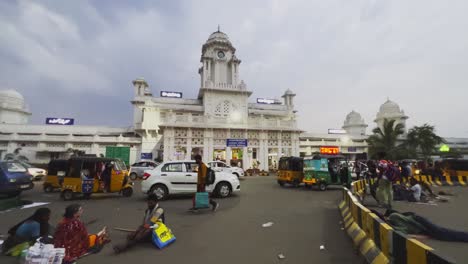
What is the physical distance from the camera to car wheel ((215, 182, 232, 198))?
31.7 feet

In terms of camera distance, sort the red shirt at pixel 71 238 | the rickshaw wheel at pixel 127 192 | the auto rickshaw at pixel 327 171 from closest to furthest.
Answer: the red shirt at pixel 71 238 → the rickshaw wheel at pixel 127 192 → the auto rickshaw at pixel 327 171

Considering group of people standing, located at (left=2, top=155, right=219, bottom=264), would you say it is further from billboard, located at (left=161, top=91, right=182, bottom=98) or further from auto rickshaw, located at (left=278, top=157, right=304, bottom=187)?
billboard, located at (left=161, top=91, right=182, bottom=98)

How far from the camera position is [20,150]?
3403cm

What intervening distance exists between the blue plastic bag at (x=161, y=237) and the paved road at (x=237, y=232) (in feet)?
0.46

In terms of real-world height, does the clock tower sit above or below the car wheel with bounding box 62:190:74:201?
above

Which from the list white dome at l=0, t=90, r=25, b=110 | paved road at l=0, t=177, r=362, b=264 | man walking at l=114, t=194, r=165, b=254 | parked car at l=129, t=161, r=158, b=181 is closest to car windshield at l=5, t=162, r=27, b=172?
paved road at l=0, t=177, r=362, b=264

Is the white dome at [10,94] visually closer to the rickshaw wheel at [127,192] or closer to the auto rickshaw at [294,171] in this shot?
the rickshaw wheel at [127,192]

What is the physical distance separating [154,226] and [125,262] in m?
0.78

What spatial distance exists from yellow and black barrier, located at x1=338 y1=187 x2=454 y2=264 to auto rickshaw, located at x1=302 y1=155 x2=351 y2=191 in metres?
7.27

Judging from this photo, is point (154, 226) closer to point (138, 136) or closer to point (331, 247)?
point (331, 247)

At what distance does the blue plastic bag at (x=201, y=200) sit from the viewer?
691 centimetres

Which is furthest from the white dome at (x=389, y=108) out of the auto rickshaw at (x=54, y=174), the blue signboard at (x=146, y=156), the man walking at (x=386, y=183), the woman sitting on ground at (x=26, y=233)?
the woman sitting on ground at (x=26, y=233)

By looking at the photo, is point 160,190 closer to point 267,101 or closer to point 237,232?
point 237,232

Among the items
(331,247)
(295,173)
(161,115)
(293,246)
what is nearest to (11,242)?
(293,246)
